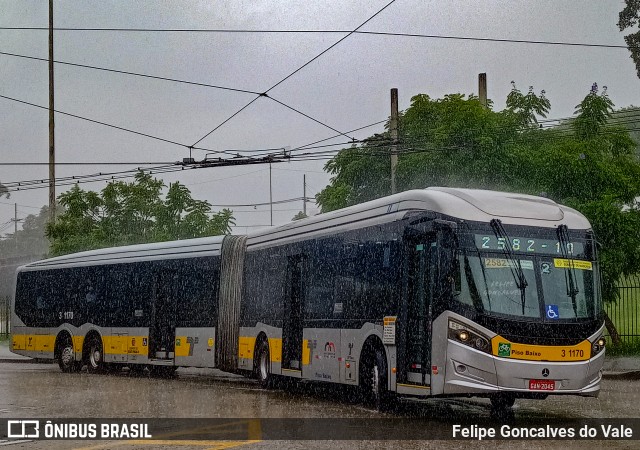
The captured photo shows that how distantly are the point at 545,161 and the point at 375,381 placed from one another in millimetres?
14041

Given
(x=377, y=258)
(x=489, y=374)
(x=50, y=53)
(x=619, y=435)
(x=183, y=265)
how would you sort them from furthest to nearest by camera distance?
(x=50, y=53), (x=183, y=265), (x=377, y=258), (x=489, y=374), (x=619, y=435)

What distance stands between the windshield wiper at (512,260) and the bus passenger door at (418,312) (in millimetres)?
916

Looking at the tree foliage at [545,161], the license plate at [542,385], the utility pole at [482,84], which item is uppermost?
the utility pole at [482,84]

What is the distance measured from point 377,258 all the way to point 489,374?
359 cm

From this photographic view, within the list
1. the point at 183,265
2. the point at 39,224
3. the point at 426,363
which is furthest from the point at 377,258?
the point at 39,224

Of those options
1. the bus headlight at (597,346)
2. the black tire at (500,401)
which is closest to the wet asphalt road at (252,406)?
the black tire at (500,401)

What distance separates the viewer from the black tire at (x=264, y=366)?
71.3 ft

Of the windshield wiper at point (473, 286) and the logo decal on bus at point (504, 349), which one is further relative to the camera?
the windshield wiper at point (473, 286)

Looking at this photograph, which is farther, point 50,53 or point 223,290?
point 50,53

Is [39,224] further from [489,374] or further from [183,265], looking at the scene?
[489,374]

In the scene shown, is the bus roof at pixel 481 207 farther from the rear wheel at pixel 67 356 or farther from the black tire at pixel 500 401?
the rear wheel at pixel 67 356

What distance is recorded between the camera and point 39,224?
181 metres

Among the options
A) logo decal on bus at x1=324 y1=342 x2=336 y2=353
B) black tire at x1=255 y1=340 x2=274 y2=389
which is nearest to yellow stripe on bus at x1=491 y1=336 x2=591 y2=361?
logo decal on bus at x1=324 y1=342 x2=336 y2=353

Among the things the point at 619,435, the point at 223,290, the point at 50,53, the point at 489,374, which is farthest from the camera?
the point at 50,53
